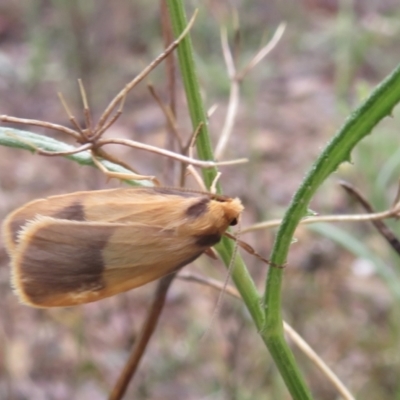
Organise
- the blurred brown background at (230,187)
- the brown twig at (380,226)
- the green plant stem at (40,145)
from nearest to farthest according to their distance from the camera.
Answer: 1. the green plant stem at (40,145)
2. the brown twig at (380,226)
3. the blurred brown background at (230,187)

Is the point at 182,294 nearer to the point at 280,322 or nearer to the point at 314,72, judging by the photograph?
the point at 280,322

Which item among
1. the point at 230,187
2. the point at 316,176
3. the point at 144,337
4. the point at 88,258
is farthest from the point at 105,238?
the point at 230,187

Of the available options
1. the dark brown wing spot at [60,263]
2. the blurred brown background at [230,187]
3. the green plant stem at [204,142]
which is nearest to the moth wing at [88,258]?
the dark brown wing spot at [60,263]

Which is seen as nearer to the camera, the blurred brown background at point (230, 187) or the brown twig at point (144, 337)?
the brown twig at point (144, 337)

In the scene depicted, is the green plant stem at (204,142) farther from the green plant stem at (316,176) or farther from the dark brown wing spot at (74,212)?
the dark brown wing spot at (74,212)

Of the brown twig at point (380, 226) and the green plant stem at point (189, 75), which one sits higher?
the green plant stem at point (189, 75)

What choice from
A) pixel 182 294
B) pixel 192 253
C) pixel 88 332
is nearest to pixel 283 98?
pixel 182 294

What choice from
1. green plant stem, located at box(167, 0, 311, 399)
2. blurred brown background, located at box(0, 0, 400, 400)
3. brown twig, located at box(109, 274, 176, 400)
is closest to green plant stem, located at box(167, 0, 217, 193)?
green plant stem, located at box(167, 0, 311, 399)
